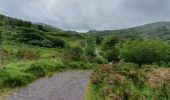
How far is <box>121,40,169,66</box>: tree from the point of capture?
276 feet

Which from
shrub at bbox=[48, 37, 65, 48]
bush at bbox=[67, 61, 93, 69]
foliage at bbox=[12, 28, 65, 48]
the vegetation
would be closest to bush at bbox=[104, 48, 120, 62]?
the vegetation

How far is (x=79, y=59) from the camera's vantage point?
63.4 meters

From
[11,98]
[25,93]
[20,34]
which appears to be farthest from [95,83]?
[20,34]

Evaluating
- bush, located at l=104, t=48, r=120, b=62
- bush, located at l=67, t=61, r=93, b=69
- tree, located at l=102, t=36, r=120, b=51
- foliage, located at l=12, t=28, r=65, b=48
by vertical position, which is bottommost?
bush, located at l=104, t=48, r=120, b=62

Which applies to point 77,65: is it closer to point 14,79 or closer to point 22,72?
point 22,72

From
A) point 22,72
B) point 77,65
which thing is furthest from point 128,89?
point 77,65

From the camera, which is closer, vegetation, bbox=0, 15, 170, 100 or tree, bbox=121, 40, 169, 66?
vegetation, bbox=0, 15, 170, 100

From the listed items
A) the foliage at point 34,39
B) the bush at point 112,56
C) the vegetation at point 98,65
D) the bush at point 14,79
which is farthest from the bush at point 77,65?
the bush at point 112,56

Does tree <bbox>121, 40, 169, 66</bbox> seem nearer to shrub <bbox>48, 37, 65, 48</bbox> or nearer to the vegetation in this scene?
the vegetation

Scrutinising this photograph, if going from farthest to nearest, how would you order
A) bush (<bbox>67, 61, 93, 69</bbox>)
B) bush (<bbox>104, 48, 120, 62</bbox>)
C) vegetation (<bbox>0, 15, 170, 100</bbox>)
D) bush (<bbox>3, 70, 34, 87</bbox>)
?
bush (<bbox>104, 48, 120, 62</bbox>) → bush (<bbox>67, 61, 93, 69</bbox>) → bush (<bbox>3, 70, 34, 87</bbox>) → vegetation (<bbox>0, 15, 170, 100</bbox>)

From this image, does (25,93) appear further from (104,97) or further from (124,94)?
(124,94)

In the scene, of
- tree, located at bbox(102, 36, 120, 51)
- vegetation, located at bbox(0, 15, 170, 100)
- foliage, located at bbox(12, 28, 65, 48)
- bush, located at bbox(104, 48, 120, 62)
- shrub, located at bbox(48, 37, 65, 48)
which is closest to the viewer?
vegetation, located at bbox(0, 15, 170, 100)

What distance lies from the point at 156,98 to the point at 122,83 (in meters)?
2.38

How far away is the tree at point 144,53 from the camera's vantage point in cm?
8400
